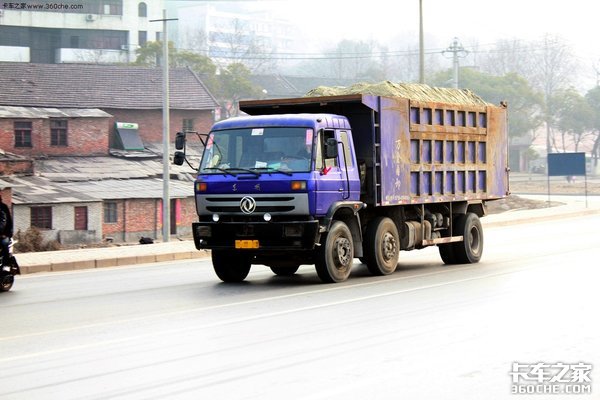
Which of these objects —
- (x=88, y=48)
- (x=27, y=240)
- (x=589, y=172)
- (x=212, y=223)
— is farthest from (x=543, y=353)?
(x=589, y=172)

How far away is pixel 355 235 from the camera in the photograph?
60.2 ft

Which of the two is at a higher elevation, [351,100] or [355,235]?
[351,100]

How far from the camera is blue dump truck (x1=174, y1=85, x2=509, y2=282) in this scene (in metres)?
17.0

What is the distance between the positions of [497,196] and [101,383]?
14.9 metres

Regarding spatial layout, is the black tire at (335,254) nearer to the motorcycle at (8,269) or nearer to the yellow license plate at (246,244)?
the yellow license plate at (246,244)

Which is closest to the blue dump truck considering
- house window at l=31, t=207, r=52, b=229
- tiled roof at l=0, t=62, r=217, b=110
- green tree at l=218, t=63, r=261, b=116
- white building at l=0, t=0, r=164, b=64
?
house window at l=31, t=207, r=52, b=229

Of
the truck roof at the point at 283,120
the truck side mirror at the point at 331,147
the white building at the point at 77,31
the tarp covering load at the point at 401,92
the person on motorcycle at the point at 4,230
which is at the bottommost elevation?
the person on motorcycle at the point at 4,230

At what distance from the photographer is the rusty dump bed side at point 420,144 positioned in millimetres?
18500

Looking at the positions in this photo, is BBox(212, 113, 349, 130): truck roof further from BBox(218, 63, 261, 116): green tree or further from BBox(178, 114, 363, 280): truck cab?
BBox(218, 63, 261, 116): green tree

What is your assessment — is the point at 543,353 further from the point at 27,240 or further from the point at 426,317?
the point at 27,240

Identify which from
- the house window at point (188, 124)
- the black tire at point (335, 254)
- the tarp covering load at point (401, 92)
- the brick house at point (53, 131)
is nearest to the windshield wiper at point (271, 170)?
the black tire at point (335, 254)

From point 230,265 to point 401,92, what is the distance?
450cm

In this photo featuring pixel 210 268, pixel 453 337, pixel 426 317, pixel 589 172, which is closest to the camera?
pixel 453 337

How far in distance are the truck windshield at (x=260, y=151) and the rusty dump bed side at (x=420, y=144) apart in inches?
52.1
